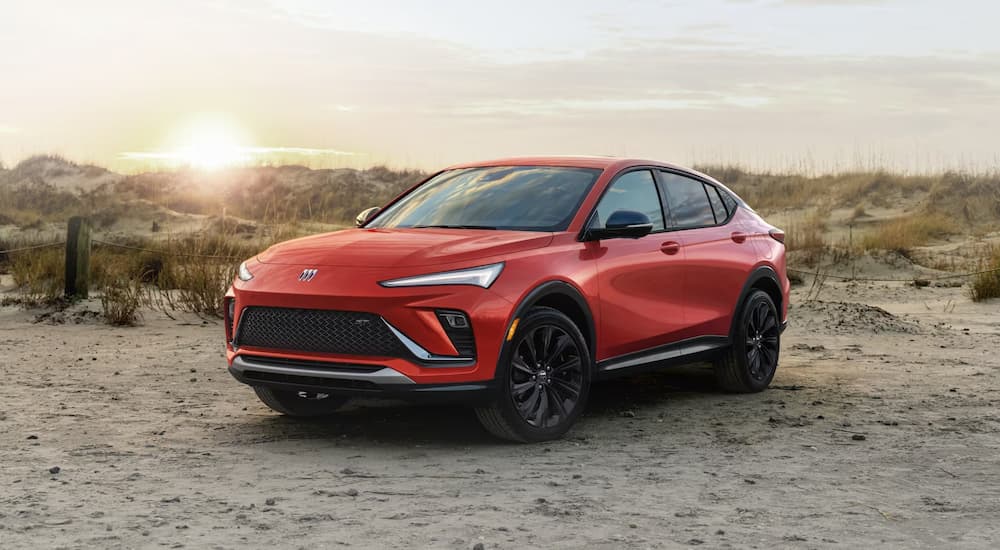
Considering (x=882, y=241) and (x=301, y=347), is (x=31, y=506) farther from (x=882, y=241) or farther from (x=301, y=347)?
(x=882, y=241)

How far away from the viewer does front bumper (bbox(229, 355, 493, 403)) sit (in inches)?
273

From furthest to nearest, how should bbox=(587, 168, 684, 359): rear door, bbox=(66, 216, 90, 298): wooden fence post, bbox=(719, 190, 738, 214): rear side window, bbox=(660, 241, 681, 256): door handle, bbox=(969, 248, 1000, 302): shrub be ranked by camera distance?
1. bbox=(969, 248, 1000, 302): shrub
2. bbox=(66, 216, 90, 298): wooden fence post
3. bbox=(719, 190, 738, 214): rear side window
4. bbox=(660, 241, 681, 256): door handle
5. bbox=(587, 168, 684, 359): rear door

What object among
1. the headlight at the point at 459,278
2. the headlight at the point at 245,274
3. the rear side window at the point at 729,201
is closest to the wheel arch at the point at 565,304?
the headlight at the point at 459,278

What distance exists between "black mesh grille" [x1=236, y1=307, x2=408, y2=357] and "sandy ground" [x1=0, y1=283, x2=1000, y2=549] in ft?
2.20

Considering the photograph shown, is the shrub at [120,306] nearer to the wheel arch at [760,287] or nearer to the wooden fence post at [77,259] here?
the wooden fence post at [77,259]

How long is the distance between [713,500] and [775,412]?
2.97 meters

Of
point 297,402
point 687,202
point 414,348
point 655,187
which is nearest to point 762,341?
point 687,202

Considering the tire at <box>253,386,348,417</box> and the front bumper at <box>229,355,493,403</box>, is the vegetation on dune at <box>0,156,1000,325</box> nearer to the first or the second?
the tire at <box>253,386,348,417</box>

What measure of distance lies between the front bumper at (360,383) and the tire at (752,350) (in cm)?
319

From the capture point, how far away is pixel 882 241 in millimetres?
25953

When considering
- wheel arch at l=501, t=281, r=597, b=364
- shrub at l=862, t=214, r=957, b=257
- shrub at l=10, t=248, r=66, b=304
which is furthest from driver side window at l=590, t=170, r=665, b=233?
shrub at l=862, t=214, r=957, b=257

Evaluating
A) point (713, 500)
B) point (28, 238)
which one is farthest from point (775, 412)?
point (28, 238)

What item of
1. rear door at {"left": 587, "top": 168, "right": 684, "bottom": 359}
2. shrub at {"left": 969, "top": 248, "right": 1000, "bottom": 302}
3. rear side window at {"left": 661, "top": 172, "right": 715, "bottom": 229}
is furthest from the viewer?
shrub at {"left": 969, "top": 248, "right": 1000, "bottom": 302}

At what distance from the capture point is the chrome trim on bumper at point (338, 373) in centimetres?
692
